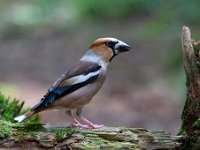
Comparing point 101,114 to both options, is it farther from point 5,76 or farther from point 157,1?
point 5,76

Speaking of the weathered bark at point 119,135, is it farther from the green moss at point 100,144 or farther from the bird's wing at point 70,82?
the bird's wing at point 70,82

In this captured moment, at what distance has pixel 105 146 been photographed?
6703 millimetres

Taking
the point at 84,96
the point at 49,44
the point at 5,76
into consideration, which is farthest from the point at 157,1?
the point at 84,96

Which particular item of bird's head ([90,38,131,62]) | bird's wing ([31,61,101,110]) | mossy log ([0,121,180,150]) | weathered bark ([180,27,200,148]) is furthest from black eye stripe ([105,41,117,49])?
mossy log ([0,121,180,150])

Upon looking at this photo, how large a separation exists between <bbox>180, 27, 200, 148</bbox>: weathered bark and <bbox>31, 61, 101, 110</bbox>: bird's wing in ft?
3.47

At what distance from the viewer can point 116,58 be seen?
19.5 metres

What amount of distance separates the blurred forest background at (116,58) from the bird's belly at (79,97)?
254 inches

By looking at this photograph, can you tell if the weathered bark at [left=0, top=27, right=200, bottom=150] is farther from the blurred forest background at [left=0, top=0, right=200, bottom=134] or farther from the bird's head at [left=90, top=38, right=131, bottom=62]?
the blurred forest background at [left=0, top=0, right=200, bottom=134]

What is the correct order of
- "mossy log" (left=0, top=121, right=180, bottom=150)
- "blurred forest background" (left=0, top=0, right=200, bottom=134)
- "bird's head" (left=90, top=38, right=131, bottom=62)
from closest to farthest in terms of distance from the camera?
"mossy log" (left=0, top=121, right=180, bottom=150) < "bird's head" (left=90, top=38, right=131, bottom=62) < "blurred forest background" (left=0, top=0, right=200, bottom=134)

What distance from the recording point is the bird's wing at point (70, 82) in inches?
280

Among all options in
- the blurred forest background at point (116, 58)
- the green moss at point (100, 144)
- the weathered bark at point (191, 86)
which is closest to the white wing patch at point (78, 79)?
the green moss at point (100, 144)

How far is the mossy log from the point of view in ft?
21.8

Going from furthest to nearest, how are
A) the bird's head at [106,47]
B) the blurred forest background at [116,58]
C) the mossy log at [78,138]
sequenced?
the blurred forest background at [116,58], the bird's head at [106,47], the mossy log at [78,138]

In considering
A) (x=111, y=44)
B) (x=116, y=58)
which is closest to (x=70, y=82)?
(x=111, y=44)
